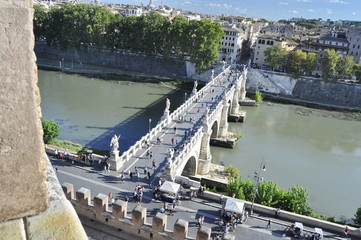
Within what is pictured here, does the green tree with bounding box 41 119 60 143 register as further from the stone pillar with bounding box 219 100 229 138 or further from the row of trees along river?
→ the row of trees along river

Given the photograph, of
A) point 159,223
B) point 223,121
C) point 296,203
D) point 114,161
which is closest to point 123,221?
point 159,223

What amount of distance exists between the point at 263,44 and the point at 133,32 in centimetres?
2527

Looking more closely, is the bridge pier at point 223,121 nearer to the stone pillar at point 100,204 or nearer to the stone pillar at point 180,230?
the stone pillar at point 100,204

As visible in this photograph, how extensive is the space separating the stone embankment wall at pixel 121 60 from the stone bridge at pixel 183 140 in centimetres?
2045

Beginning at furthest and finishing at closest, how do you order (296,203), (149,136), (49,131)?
(49,131) → (149,136) → (296,203)

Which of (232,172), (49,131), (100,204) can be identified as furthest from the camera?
(232,172)

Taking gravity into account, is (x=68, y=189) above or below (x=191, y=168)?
above

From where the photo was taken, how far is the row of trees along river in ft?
188

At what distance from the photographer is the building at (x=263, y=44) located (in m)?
64.2

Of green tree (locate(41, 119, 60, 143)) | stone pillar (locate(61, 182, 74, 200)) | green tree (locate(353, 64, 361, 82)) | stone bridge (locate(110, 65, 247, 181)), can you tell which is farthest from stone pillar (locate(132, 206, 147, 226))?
green tree (locate(353, 64, 361, 82))

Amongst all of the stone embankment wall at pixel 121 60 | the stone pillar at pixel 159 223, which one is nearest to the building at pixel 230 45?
the stone embankment wall at pixel 121 60

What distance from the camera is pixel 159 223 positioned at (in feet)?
45.7

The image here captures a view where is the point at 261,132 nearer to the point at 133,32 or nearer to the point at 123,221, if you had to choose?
the point at 123,221

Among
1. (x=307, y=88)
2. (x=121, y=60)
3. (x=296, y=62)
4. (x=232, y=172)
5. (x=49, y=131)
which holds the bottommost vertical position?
(x=232, y=172)
